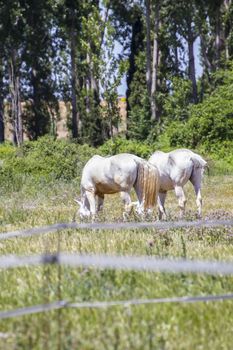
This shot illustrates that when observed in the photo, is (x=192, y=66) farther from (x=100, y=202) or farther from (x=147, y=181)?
(x=147, y=181)

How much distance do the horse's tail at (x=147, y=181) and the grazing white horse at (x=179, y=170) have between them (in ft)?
3.79

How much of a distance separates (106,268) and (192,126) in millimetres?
34640

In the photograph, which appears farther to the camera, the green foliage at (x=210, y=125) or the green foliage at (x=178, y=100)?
the green foliage at (x=178, y=100)

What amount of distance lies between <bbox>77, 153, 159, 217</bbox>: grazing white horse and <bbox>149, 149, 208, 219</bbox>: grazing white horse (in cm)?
116

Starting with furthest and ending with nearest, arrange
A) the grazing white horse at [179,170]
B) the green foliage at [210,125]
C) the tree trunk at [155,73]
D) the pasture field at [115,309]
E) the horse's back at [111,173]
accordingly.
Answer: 1. the tree trunk at [155,73]
2. the green foliage at [210,125]
3. the grazing white horse at [179,170]
4. the horse's back at [111,173]
5. the pasture field at [115,309]

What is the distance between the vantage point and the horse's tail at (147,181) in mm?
16656

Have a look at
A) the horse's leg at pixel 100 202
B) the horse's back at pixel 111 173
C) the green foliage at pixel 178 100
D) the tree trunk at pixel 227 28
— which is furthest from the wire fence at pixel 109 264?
the tree trunk at pixel 227 28

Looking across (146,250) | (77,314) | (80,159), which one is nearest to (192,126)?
(80,159)

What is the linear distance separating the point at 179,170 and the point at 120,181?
1710mm

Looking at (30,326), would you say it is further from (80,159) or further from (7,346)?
(80,159)

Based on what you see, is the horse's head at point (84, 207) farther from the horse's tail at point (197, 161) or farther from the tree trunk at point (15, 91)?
the tree trunk at point (15, 91)

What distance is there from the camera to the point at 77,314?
5.59 metres

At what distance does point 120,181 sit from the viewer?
17156 millimetres

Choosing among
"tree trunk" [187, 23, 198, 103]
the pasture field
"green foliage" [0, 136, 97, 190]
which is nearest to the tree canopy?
"tree trunk" [187, 23, 198, 103]
